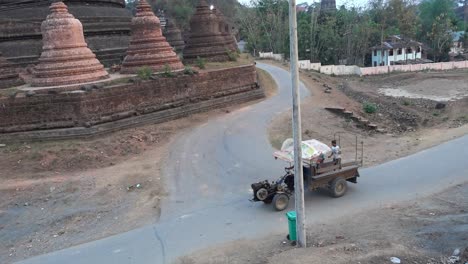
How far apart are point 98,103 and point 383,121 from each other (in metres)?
13.9

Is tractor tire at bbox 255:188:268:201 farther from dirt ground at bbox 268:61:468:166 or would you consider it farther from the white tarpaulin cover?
dirt ground at bbox 268:61:468:166

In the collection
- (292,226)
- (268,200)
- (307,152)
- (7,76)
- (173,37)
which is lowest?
(268,200)

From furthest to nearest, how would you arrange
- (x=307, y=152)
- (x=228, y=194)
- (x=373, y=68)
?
(x=373, y=68), (x=228, y=194), (x=307, y=152)

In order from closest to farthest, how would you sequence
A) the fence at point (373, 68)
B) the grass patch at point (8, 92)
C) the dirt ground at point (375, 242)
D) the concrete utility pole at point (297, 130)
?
1. the dirt ground at point (375, 242)
2. the concrete utility pole at point (297, 130)
3. the grass patch at point (8, 92)
4. the fence at point (373, 68)

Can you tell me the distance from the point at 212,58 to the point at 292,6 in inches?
752

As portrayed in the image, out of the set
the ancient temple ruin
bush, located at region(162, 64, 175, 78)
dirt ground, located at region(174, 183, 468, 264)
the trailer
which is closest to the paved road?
the trailer

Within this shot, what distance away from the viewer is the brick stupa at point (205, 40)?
26.8 m

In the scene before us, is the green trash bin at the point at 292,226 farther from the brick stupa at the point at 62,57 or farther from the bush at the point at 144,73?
the brick stupa at the point at 62,57

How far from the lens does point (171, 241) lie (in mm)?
9070

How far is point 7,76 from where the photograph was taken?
59.9ft

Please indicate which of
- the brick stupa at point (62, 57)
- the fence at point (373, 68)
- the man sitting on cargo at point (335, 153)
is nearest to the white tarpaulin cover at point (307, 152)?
the man sitting on cargo at point (335, 153)

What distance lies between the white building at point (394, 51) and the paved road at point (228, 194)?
37.3m

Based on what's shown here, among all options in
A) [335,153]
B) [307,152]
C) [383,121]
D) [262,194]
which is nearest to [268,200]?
[262,194]

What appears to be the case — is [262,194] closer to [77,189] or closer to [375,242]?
[375,242]
